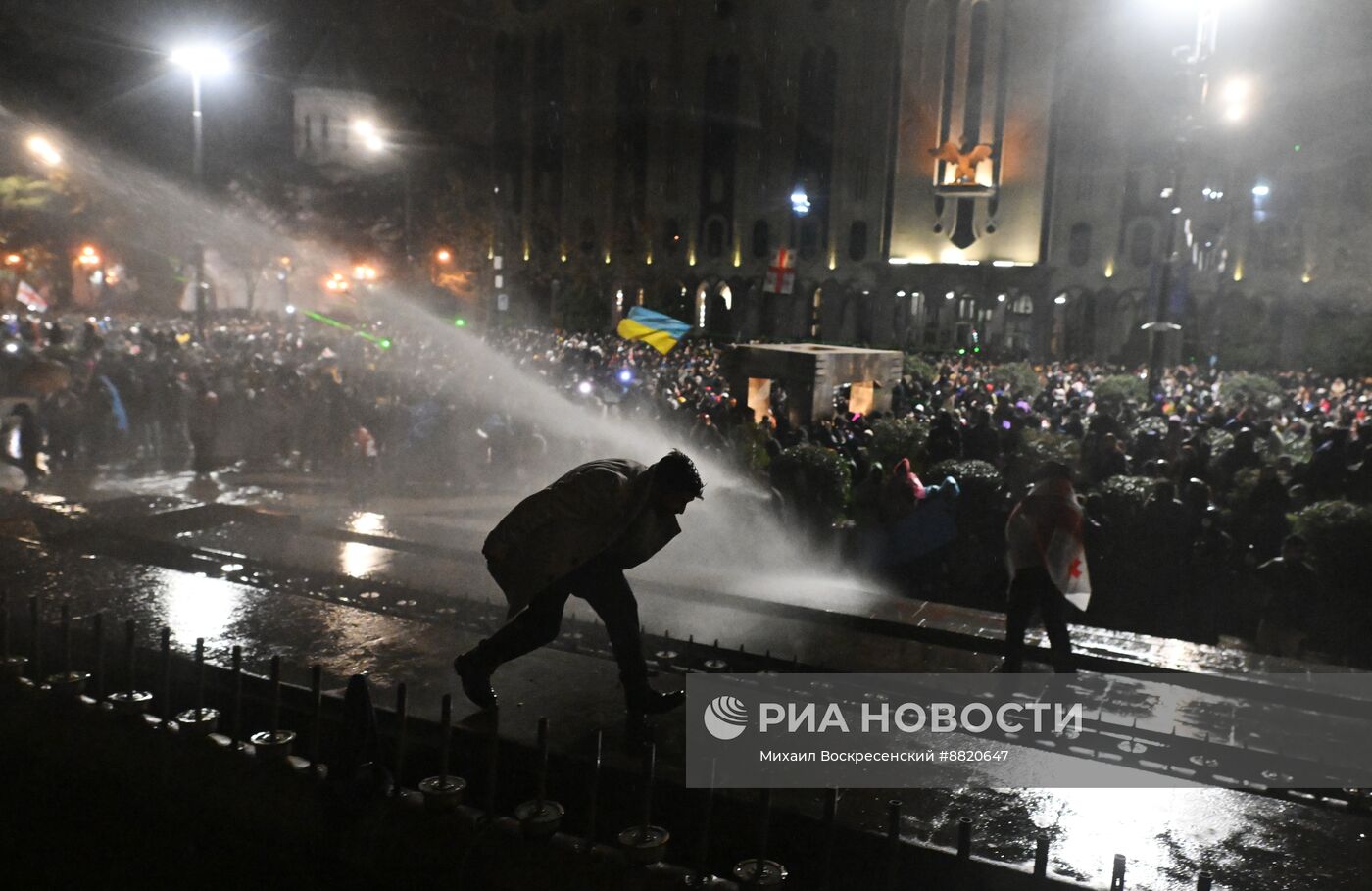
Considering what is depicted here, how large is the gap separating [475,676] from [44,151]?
151 ft

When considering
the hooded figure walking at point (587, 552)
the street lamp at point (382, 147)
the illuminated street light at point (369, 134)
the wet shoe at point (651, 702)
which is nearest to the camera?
the hooded figure walking at point (587, 552)

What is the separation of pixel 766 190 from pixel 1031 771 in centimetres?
5464

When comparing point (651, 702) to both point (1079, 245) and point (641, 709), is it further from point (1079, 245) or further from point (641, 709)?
point (1079, 245)

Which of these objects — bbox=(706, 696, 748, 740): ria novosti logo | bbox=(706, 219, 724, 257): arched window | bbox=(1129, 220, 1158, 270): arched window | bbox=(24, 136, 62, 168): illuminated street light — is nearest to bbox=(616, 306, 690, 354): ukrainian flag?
bbox=(706, 696, 748, 740): ria novosti logo

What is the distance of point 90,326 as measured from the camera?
1712cm

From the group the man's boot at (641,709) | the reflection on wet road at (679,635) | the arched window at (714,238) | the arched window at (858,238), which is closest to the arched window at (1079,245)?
the arched window at (858,238)

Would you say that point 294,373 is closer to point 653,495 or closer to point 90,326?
point 90,326

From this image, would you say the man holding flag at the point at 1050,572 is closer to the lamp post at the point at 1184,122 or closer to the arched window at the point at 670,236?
the lamp post at the point at 1184,122

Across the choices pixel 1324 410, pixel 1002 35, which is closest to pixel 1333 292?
pixel 1002 35

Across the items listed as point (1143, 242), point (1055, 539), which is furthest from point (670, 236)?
point (1055, 539)

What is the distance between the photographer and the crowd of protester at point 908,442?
25.1 feet

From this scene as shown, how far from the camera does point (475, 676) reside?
170 inches

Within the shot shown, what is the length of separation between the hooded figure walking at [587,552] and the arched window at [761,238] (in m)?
53.6

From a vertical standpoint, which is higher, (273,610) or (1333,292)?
(1333,292)
